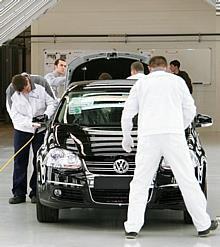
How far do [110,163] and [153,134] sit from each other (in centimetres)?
64

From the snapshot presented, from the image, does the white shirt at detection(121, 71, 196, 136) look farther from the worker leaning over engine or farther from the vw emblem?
the worker leaning over engine

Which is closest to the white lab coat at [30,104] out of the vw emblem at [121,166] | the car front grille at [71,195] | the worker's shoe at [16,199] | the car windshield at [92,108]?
the car windshield at [92,108]

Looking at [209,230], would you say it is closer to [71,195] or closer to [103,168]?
[103,168]

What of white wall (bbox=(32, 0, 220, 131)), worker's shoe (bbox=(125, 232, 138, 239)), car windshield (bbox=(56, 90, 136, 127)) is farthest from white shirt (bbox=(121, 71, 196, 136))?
white wall (bbox=(32, 0, 220, 131))

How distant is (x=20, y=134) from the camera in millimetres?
8180

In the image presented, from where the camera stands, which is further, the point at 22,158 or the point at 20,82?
the point at 22,158

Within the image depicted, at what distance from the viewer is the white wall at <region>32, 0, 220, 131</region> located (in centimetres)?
1878

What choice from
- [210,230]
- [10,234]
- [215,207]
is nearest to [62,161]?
[10,234]

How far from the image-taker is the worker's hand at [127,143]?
6.19m

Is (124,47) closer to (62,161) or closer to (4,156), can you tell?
(4,156)

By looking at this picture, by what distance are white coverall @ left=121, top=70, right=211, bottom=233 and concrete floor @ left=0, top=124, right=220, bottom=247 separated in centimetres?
22

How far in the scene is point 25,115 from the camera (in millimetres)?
8211

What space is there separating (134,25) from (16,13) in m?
6.69

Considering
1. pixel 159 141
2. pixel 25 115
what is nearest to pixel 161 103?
pixel 159 141
